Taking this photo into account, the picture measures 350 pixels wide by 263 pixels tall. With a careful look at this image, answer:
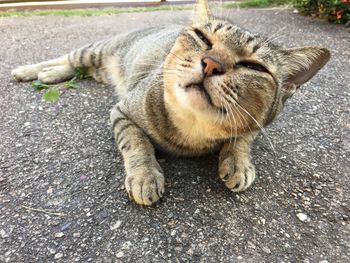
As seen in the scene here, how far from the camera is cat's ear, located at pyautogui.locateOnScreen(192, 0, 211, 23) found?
9.21ft

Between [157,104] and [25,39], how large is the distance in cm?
377

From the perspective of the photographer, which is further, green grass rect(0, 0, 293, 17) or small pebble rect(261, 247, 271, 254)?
green grass rect(0, 0, 293, 17)

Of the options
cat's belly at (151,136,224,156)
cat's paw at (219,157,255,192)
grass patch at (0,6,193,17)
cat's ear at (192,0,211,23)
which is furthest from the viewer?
grass patch at (0,6,193,17)

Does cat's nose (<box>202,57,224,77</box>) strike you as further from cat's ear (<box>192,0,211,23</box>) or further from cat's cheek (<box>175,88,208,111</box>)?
cat's ear (<box>192,0,211,23</box>)

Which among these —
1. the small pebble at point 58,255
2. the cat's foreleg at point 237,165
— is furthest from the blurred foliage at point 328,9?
the small pebble at point 58,255

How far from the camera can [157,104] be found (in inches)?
107

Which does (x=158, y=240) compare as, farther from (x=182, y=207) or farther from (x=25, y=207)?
(x=25, y=207)

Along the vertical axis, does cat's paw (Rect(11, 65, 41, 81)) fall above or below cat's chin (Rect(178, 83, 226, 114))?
below

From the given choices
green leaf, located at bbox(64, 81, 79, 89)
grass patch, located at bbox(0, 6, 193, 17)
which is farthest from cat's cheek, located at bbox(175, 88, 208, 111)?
grass patch, located at bbox(0, 6, 193, 17)

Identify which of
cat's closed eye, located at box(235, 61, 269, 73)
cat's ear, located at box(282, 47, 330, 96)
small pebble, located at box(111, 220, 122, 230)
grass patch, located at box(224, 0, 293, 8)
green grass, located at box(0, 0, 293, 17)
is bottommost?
grass patch, located at box(224, 0, 293, 8)

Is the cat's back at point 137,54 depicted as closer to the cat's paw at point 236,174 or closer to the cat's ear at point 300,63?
the cat's ear at point 300,63

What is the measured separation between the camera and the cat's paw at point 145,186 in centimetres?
232

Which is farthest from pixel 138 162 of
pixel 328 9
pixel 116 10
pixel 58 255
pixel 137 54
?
pixel 116 10

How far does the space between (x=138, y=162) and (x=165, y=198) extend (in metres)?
0.31
